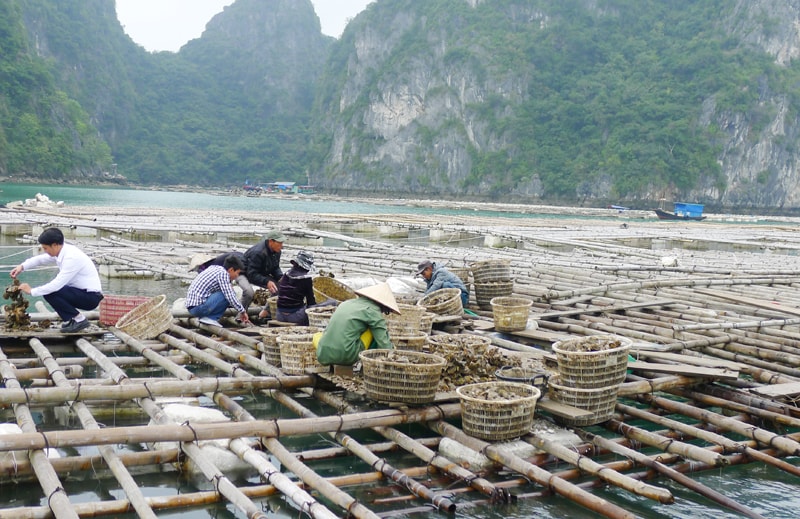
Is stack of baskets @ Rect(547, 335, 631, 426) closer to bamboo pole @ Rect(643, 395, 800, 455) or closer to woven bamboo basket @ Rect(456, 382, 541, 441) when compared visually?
woven bamboo basket @ Rect(456, 382, 541, 441)

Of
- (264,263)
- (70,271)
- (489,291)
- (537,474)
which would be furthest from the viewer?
(489,291)

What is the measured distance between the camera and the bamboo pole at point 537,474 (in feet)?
12.7

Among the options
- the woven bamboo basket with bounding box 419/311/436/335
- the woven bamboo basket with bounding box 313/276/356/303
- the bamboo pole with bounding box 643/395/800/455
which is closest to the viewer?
the bamboo pole with bounding box 643/395/800/455

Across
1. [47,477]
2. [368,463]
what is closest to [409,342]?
[368,463]

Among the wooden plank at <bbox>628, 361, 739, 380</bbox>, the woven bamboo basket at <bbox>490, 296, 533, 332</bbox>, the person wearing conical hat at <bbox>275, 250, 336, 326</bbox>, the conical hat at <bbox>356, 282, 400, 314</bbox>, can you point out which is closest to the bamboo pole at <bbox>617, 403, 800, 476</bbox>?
the wooden plank at <bbox>628, 361, 739, 380</bbox>

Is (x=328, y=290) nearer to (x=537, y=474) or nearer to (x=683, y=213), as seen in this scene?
(x=537, y=474)

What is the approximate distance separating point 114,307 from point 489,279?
464 centimetres

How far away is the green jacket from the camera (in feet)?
18.0

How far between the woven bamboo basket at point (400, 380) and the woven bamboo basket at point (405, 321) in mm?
1812

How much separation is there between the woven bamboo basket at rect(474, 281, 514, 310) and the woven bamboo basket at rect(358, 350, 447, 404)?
14.7ft

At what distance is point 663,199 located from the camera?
272ft

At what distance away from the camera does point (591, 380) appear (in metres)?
5.14

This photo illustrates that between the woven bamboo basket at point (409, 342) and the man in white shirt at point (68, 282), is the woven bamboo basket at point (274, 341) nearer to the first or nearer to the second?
the woven bamboo basket at point (409, 342)

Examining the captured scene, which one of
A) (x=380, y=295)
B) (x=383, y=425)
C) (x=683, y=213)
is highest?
(x=683, y=213)
